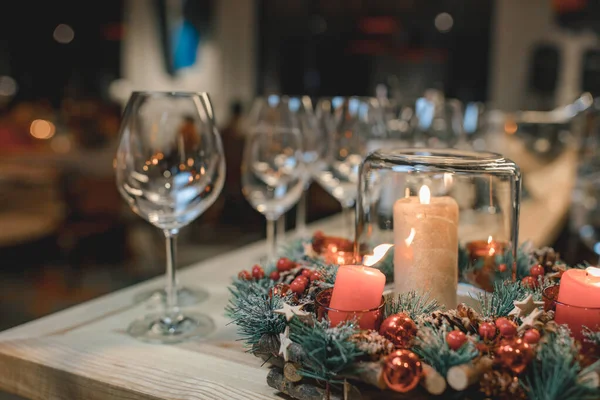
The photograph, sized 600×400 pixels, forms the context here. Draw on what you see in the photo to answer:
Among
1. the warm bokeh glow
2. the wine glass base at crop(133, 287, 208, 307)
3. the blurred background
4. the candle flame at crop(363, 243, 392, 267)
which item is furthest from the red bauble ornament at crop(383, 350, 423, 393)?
the warm bokeh glow

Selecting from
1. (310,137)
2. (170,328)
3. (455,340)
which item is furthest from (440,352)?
(310,137)

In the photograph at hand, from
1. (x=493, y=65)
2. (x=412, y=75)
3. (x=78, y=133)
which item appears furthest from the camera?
(x=412, y=75)

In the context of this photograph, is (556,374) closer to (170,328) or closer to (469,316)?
(469,316)

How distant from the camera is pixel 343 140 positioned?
3.26 ft

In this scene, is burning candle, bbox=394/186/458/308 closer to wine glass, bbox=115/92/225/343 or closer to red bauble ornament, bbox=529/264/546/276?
red bauble ornament, bbox=529/264/546/276

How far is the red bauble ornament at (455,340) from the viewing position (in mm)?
453

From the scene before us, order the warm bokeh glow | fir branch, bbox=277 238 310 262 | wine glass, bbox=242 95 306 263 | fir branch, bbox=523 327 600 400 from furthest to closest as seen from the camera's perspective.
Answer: the warm bokeh glow < wine glass, bbox=242 95 306 263 < fir branch, bbox=277 238 310 262 < fir branch, bbox=523 327 600 400

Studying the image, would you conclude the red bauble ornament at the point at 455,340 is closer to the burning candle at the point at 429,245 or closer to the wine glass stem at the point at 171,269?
the burning candle at the point at 429,245

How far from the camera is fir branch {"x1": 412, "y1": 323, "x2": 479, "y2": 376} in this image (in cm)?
44

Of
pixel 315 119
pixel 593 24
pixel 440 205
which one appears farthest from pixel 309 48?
pixel 440 205

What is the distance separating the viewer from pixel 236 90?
19.9ft

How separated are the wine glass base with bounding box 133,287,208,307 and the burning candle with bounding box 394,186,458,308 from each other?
0.96 feet

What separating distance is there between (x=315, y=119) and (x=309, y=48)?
539 centimetres

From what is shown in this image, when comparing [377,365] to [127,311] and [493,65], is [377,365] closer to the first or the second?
[127,311]
